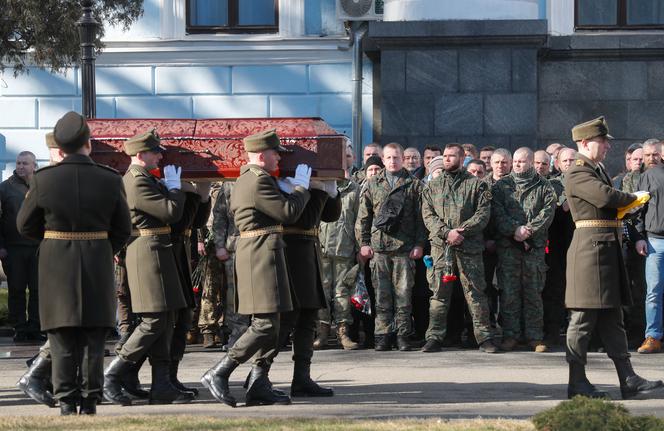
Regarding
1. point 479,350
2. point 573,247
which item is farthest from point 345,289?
point 573,247

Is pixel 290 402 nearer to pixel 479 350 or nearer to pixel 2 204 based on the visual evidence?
pixel 479 350

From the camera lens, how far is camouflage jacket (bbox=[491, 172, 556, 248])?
13.8 m

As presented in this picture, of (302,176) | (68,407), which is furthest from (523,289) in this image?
(68,407)

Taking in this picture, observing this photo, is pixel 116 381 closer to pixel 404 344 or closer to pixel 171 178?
pixel 171 178

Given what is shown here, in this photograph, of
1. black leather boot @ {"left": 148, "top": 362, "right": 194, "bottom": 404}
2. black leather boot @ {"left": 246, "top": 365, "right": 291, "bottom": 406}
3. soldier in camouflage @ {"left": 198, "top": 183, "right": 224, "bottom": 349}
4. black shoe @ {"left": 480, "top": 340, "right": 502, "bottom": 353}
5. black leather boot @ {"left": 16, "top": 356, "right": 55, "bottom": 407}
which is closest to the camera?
black leather boot @ {"left": 16, "top": 356, "right": 55, "bottom": 407}

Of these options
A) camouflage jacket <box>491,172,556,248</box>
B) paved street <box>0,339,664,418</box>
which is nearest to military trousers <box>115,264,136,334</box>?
paved street <box>0,339,664,418</box>

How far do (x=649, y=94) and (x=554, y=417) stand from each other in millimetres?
10680

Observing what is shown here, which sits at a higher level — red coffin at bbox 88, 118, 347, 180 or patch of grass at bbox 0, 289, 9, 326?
red coffin at bbox 88, 118, 347, 180

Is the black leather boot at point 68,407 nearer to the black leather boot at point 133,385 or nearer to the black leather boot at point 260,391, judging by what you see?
the black leather boot at point 133,385

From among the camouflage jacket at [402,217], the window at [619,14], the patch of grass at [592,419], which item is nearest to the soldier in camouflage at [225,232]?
the camouflage jacket at [402,217]

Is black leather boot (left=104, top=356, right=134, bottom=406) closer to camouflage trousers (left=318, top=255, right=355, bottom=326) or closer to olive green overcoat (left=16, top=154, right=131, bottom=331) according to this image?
olive green overcoat (left=16, top=154, right=131, bottom=331)

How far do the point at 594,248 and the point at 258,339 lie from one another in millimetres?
2500

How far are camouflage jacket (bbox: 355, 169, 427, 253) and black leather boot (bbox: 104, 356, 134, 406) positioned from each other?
13.9 ft

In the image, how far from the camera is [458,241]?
13.6 meters
